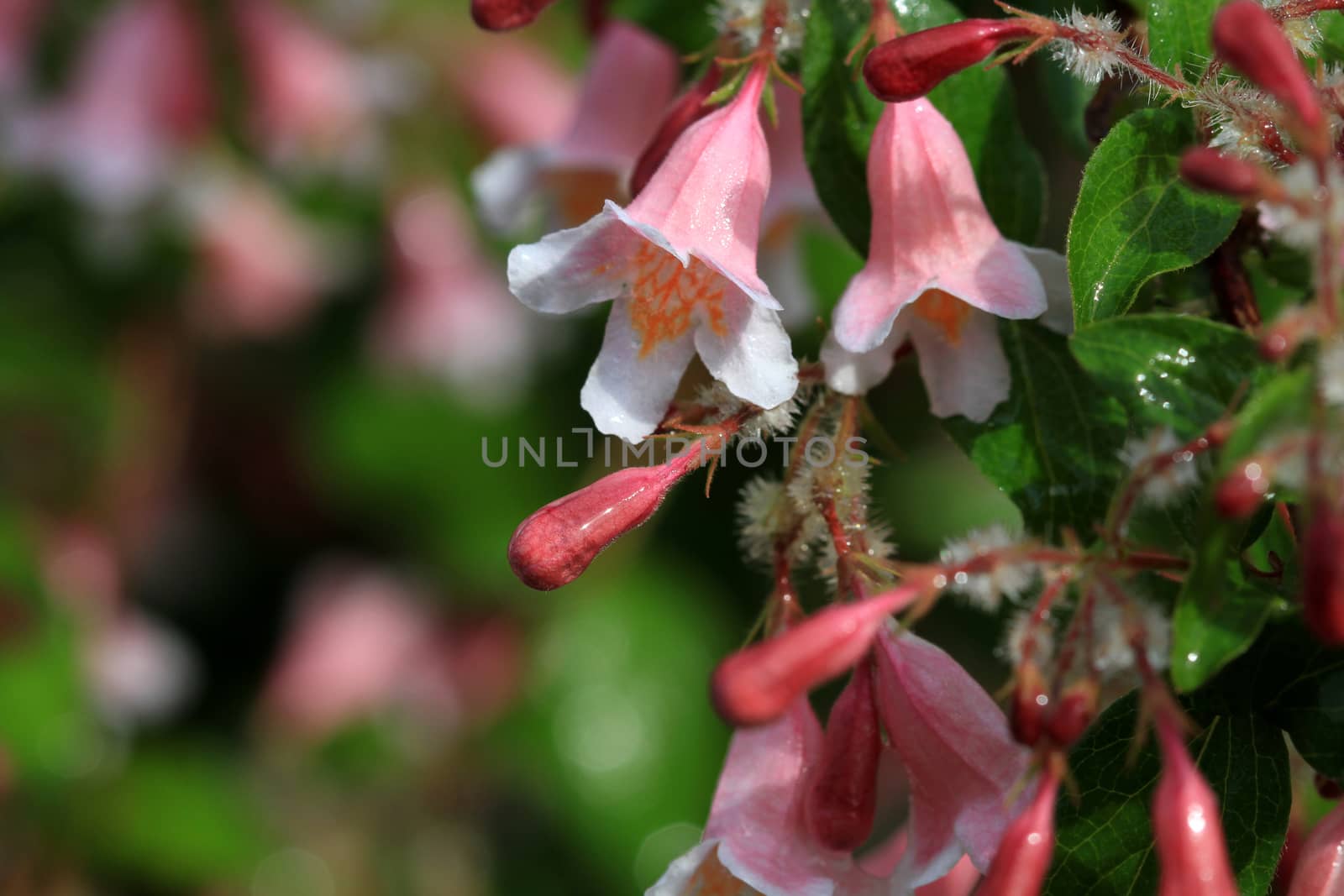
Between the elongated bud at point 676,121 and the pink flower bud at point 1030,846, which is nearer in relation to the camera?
the pink flower bud at point 1030,846

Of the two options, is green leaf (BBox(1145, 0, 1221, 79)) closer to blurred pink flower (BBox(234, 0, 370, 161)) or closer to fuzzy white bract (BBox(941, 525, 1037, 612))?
fuzzy white bract (BBox(941, 525, 1037, 612))

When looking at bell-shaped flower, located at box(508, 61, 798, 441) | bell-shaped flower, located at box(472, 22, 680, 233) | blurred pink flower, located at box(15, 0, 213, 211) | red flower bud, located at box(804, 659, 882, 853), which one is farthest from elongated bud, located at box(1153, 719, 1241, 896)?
blurred pink flower, located at box(15, 0, 213, 211)

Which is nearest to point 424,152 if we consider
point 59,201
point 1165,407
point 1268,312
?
point 59,201

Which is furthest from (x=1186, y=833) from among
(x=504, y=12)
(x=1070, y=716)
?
(x=504, y=12)

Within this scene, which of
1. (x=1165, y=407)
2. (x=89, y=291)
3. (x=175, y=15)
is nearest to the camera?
(x=1165, y=407)

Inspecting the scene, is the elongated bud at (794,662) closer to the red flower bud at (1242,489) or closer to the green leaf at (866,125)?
the red flower bud at (1242,489)

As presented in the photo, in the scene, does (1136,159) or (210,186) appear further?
(210,186)

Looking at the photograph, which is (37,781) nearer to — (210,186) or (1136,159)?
(210,186)

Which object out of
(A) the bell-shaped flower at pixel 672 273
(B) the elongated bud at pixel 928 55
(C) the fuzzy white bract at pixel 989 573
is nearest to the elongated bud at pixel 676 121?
(A) the bell-shaped flower at pixel 672 273
